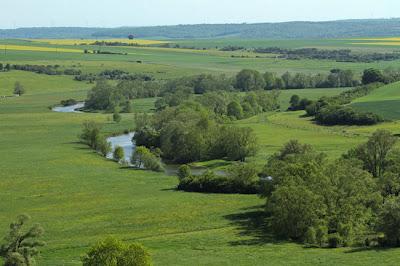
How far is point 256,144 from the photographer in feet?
276

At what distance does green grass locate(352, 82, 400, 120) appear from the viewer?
4269 inches

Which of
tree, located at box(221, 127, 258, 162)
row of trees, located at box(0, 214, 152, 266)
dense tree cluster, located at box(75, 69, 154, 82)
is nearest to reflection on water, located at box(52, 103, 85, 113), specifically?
dense tree cluster, located at box(75, 69, 154, 82)

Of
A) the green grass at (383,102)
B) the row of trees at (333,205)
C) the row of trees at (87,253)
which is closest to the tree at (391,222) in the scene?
the row of trees at (333,205)

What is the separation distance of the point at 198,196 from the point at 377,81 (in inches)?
3598

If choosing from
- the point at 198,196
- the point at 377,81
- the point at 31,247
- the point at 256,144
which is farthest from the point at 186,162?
the point at 377,81

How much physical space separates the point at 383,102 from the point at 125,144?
4373cm

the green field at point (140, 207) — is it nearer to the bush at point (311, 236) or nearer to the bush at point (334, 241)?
the bush at point (311, 236)

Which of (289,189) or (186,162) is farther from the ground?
(289,189)

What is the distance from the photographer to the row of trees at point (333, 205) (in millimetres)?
47281

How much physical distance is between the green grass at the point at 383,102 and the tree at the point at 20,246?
72.6m

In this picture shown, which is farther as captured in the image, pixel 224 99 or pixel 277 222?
pixel 224 99

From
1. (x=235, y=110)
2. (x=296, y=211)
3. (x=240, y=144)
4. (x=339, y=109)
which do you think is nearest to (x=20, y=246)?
(x=296, y=211)

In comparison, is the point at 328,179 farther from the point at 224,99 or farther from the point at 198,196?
the point at 224,99

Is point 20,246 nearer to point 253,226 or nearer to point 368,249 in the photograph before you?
point 253,226
